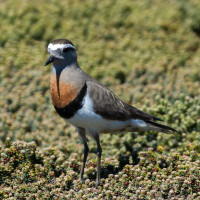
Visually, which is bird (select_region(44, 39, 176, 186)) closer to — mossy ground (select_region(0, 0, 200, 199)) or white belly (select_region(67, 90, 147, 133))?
white belly (select_region(67, 90, 147, 133))

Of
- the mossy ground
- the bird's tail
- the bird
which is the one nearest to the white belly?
the bird

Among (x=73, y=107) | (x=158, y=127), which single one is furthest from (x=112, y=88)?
(x=73, y=107)

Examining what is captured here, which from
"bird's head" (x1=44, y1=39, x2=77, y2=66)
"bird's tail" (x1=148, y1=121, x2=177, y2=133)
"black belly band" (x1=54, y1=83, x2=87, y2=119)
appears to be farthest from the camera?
"bird's tail" (x1=148, y1=121, x2=177, y2=133)

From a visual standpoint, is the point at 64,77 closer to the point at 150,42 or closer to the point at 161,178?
the point at 161,178

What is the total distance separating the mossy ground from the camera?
5359 millimetres

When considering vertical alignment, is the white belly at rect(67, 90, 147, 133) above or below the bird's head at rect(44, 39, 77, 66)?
below

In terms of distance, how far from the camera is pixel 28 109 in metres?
8.65

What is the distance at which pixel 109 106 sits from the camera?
5723 mm

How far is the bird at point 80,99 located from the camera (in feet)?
17.6

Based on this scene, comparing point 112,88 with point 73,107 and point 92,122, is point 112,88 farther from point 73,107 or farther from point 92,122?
point 73,107

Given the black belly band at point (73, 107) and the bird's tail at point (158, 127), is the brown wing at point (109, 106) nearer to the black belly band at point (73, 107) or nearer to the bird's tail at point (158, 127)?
the bird's tail at point (158, 127)

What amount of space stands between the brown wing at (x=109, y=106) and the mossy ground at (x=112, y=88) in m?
0.59

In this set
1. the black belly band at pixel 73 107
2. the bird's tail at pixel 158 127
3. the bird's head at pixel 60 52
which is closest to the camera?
the black belly band at pixel 73 107

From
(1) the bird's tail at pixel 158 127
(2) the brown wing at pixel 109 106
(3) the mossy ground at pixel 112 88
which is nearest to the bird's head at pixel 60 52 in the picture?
(2) the brown wing at pixel 109 106
